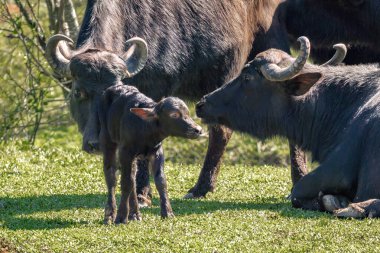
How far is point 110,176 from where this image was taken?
9281 mm

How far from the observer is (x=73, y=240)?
8.41m

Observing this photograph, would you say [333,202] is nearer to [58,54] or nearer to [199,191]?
[199,191]

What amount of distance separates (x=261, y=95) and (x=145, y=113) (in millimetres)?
1743

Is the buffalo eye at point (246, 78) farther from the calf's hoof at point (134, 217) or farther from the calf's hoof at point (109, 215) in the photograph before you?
the calf's hoof at point (109, 215)

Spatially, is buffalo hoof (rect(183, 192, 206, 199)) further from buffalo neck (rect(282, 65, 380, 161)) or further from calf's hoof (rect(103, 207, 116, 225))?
calf's hoof (rect(103, 207, 116, 225))

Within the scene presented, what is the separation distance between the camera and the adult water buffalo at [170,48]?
10.1 meters

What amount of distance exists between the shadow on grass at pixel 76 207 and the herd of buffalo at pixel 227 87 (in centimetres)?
31

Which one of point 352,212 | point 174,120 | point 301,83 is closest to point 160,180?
point 174,120

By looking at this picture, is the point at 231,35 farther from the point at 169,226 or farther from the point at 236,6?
the point at 169,226

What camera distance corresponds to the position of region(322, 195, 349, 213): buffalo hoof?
30.4 feet

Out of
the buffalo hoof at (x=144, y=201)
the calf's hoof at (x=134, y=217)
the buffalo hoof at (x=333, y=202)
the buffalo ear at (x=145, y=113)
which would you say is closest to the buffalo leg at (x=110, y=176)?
the calf's hoof at (x=134, y=217)

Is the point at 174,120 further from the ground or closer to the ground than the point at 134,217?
further from the ground

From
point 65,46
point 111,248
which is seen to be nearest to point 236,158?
point 65,46

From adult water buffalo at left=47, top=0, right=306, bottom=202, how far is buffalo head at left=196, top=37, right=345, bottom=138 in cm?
84
